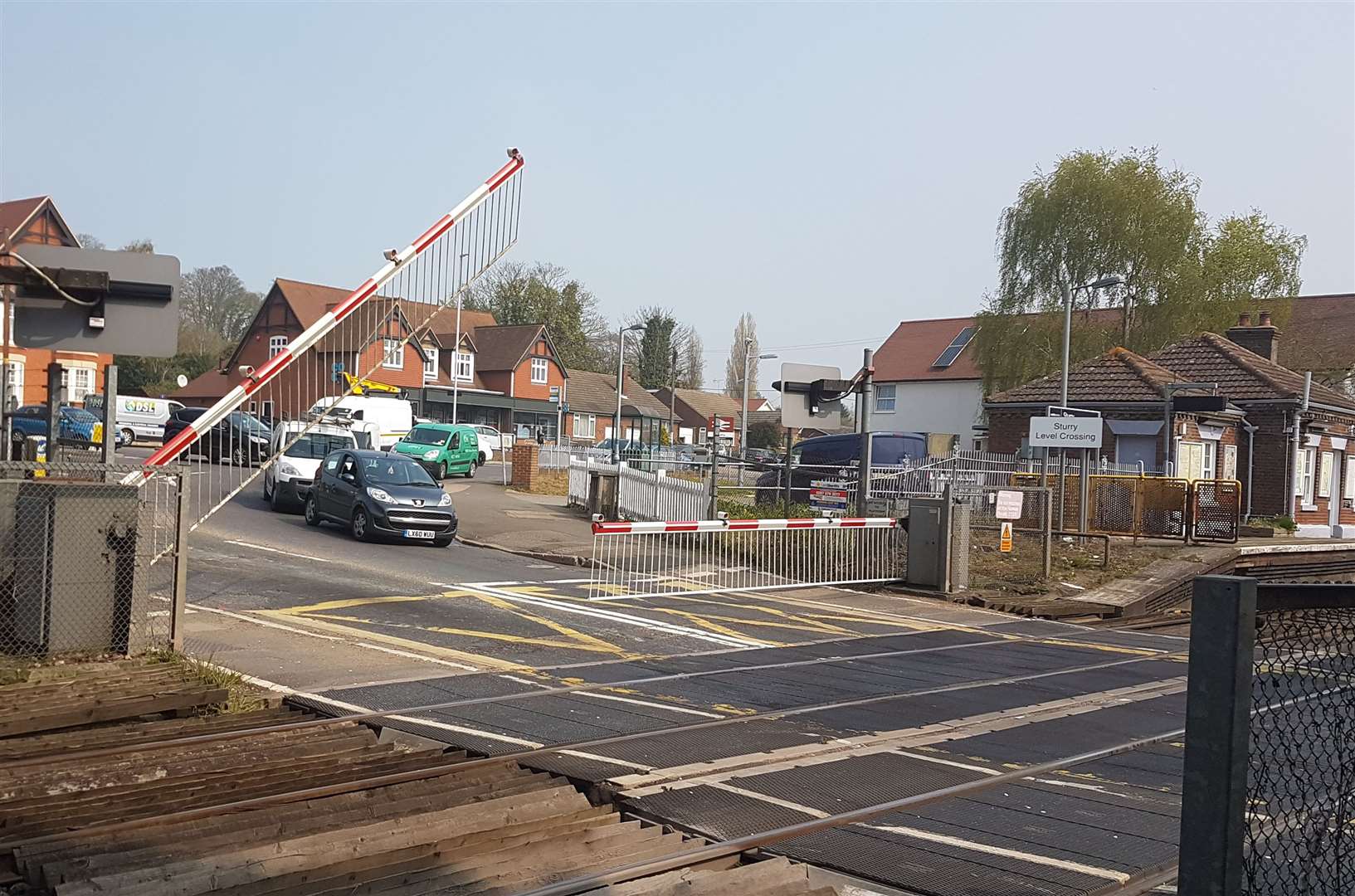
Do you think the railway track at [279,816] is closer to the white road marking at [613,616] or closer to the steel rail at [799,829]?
the steel rail at [799,829]

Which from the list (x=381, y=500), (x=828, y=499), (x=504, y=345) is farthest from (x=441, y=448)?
(x=504, y=345)

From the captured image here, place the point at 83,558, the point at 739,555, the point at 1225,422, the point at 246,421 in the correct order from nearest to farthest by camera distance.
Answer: the point at 83,558, the point at 246,421, the point at 739,555, the point at 1225,422

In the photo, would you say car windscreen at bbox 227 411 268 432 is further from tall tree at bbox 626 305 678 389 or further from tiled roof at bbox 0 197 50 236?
tall tree at bbox 626 305 678 389

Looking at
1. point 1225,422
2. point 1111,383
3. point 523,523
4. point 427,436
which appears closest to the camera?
point 523,523

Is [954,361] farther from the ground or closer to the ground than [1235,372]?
farther from the ground

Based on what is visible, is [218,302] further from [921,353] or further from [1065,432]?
[1065,432]

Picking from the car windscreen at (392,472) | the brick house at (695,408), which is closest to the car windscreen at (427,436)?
the car windscreen at (392,472)

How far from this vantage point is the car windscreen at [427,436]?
3794 cm

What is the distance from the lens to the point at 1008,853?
6.08 meters

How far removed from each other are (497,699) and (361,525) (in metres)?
12.5

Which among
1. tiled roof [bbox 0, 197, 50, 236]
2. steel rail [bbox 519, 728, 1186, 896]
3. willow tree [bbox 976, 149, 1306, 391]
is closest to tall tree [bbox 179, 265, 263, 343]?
tiled roof [bbox 0, 197, 50, 236]

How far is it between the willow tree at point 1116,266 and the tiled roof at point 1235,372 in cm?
689

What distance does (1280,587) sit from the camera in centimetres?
391

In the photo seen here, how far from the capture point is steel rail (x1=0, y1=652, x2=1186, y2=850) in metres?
5.43
